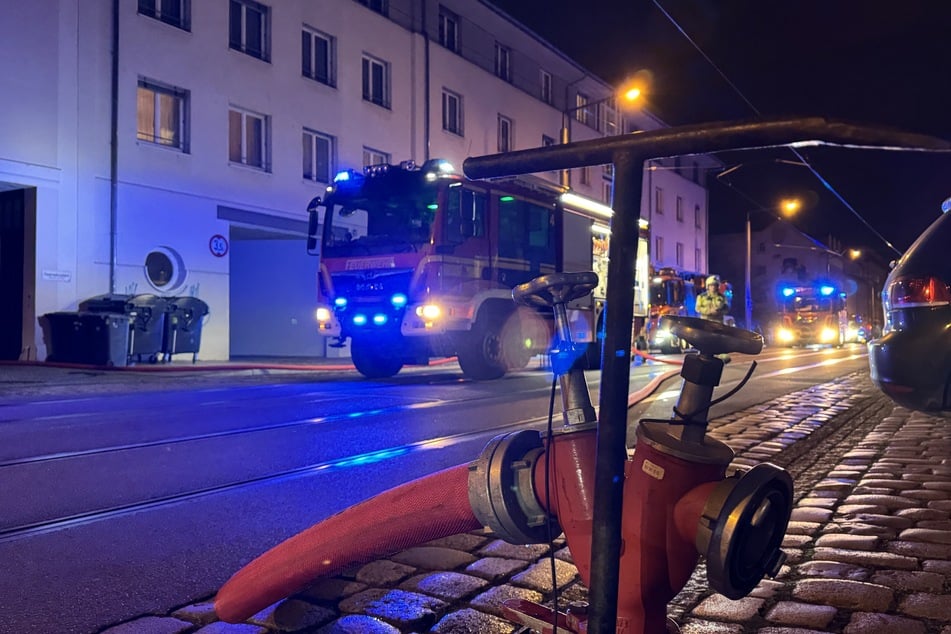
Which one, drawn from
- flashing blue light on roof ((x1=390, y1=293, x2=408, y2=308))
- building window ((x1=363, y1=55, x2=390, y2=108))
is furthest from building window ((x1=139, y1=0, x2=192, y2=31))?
flashing blue light on roof ((x1=390, y1=293, x2=408, y2=308))

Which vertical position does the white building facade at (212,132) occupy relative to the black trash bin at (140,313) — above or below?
above

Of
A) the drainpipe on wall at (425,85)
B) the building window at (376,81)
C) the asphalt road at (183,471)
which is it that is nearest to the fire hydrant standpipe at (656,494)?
the asphalt road at (183,471)

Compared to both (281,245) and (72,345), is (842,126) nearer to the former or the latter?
(72,345)

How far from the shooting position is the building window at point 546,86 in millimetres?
32344

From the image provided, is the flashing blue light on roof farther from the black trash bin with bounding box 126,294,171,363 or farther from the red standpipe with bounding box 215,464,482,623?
the red standpipe with bounding box 215,464,482,623

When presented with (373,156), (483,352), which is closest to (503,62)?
(373,156)

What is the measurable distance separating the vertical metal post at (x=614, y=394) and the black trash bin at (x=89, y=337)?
49.4 ft

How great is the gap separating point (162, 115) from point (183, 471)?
1441 centimetres

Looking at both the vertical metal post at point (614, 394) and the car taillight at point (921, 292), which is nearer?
the vertical metal post at point (614, 394)

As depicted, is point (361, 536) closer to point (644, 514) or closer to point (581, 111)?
point (644, 514)

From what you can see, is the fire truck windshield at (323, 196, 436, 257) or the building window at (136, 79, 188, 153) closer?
the fire truck windshield at (323, 196, 436, 257)

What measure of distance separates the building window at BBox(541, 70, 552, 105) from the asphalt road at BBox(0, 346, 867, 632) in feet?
76.7

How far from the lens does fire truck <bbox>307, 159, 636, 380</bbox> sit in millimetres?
12289

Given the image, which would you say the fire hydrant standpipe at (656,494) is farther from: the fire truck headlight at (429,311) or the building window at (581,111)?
the building window at (581,111)
